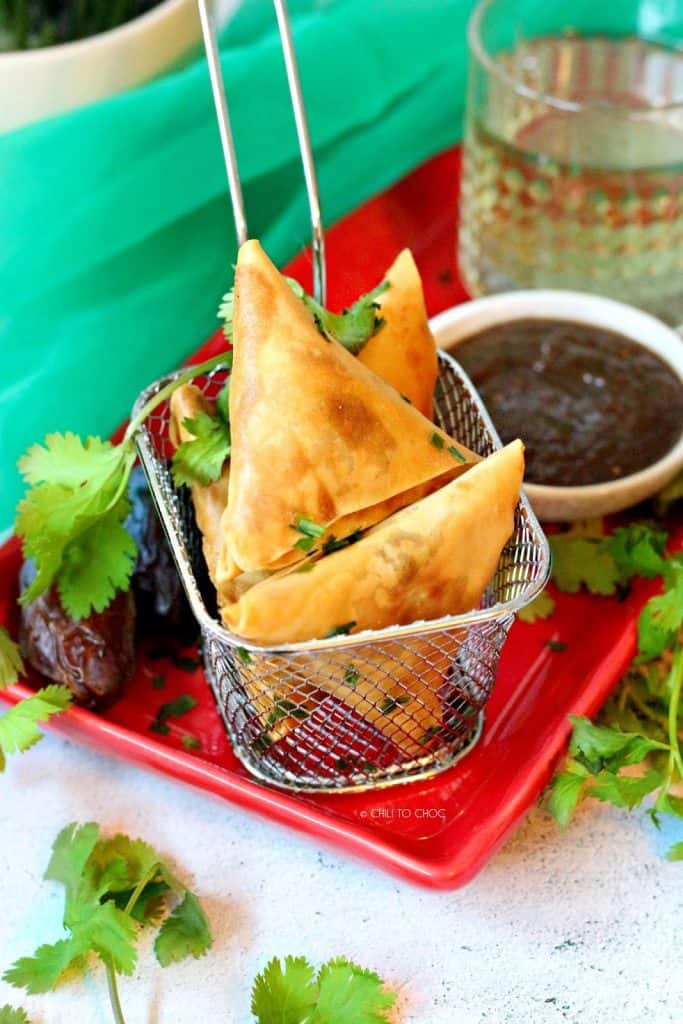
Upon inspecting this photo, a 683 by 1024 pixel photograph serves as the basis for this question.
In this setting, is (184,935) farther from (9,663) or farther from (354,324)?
(354,324)

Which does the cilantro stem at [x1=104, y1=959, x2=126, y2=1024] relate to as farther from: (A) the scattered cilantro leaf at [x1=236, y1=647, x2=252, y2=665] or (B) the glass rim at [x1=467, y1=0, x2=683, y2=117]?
(B) the glass rim at [x1=467, y1=0, x2=683, y2=117]

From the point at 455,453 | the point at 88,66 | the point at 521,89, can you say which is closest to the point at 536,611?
the point at 455,453

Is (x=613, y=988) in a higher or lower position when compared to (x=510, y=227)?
lower

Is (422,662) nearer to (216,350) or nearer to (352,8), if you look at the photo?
(216,350)

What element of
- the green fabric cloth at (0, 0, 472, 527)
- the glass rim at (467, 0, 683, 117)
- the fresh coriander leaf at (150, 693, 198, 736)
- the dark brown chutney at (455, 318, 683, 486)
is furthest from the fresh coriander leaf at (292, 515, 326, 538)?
the glass rim at (467, 0, 683, 117)

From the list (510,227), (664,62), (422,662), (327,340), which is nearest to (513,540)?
(422,662)

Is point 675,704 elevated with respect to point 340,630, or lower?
lower

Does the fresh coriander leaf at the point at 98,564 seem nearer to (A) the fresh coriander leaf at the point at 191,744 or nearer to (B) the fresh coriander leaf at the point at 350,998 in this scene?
(A) the fresh coriander leaf at the point at 191,744
